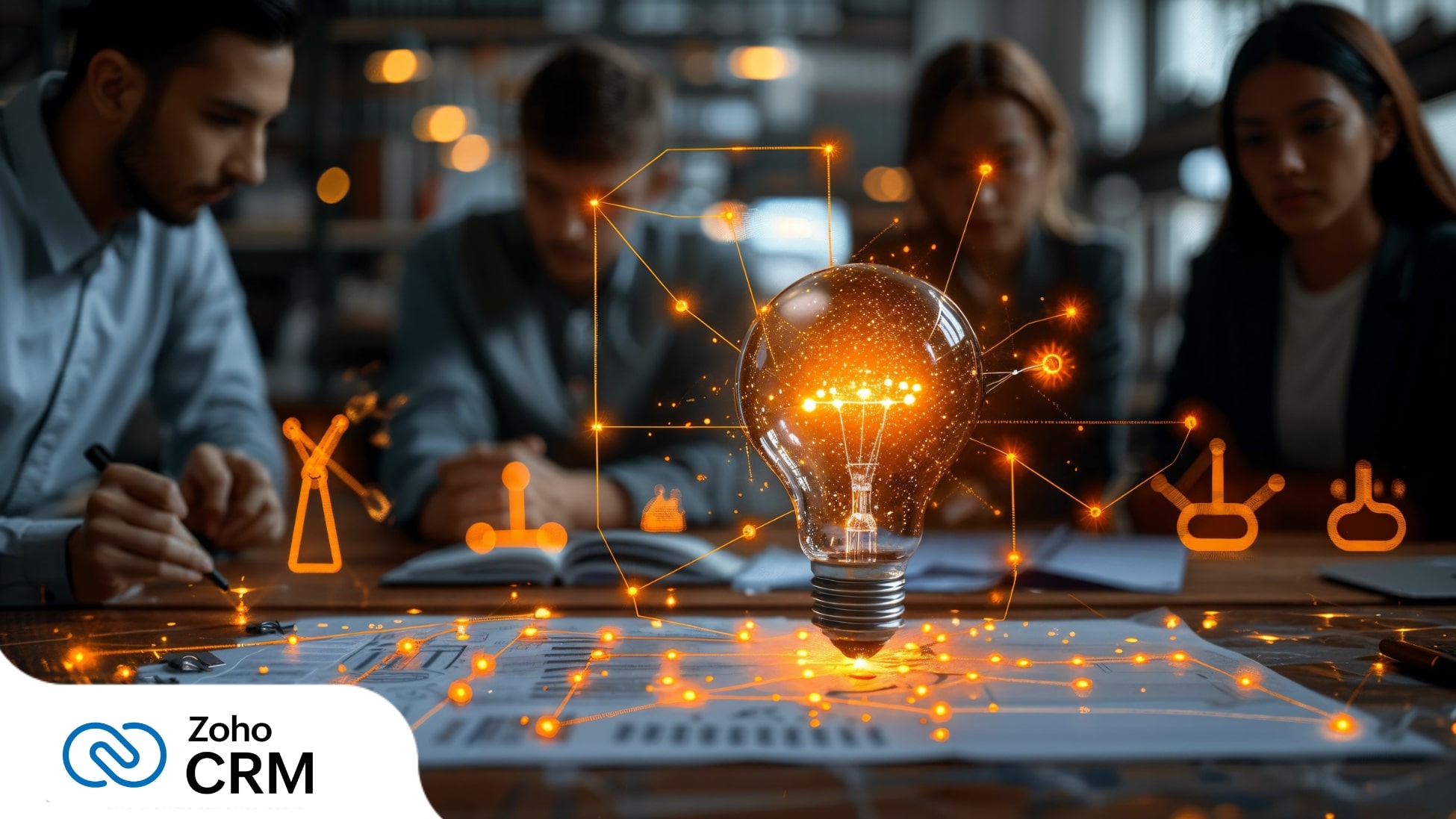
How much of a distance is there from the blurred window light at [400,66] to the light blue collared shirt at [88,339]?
190cm

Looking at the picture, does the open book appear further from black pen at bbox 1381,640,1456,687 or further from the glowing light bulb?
black pen at bbox 1381,640,1456,687

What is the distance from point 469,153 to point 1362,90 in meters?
2.53

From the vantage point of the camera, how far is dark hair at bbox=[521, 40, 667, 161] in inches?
61.8

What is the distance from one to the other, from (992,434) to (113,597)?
0.82m

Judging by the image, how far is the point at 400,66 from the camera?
10.5 feet

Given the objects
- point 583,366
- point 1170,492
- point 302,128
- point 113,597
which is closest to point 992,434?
point 1170,492

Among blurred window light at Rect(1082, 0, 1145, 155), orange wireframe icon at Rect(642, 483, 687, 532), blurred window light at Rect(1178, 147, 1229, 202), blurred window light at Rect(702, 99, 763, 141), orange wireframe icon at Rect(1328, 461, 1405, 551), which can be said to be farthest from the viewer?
blurred window light at Rect(1082, 0, 1145, 155)

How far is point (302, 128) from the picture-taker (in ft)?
10.6

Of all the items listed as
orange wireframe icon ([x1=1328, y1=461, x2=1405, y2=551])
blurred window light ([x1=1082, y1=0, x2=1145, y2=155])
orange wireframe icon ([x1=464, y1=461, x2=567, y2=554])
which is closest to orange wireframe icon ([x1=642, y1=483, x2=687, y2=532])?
orange wireframe icon ([x1=464, y1=461, x2=567, y2=554])

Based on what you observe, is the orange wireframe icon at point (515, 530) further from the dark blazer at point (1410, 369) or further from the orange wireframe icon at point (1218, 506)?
the dark blazer at point (1410, 369)

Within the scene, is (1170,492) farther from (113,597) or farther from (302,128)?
Answer: (302,128)

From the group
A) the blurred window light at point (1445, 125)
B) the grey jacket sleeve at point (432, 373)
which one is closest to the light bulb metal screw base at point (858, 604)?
the grey jacket sleeve at point (432, 373)

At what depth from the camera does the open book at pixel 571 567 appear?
98 cm

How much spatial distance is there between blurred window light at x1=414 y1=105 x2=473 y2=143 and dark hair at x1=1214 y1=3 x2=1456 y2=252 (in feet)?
7.80
